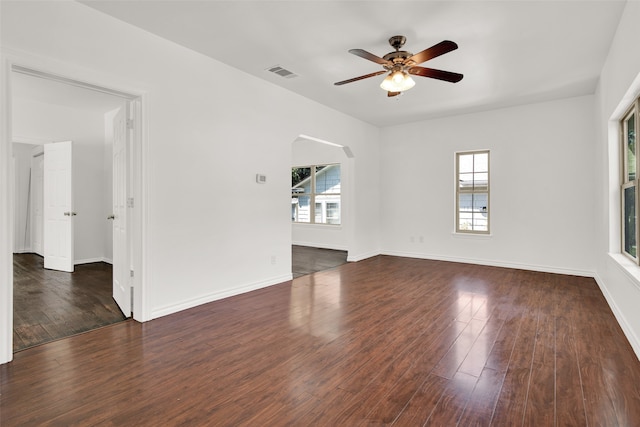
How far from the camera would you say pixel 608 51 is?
367 centimetres

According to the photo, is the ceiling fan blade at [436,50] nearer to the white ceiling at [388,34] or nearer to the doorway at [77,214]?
the white ceiling at [388,34]

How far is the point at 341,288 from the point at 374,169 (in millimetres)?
3404

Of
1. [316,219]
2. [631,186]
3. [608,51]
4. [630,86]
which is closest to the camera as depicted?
[630,86]

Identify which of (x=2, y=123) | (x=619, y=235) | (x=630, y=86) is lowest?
(x=619, y=235)

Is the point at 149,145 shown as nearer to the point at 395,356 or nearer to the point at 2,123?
the point at 2,123

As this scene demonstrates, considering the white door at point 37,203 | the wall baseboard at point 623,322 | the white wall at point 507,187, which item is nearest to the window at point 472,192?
the white wall at point 507,187

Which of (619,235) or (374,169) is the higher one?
(374,169)

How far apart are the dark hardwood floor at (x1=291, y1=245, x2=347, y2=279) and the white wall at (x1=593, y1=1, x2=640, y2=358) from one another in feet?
12.6

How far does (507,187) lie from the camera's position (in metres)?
5.92

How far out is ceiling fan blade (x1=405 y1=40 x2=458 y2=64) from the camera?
8.71ft

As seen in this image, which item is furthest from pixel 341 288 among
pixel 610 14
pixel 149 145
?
pixel 610 14

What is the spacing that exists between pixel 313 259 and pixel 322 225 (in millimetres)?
1842

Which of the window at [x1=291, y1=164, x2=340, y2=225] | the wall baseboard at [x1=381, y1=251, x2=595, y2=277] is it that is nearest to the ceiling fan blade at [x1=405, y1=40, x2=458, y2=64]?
the wall baseboard at [x1=381, y1=251, x2=595, y2=277]

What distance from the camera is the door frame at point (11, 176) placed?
2383mm
